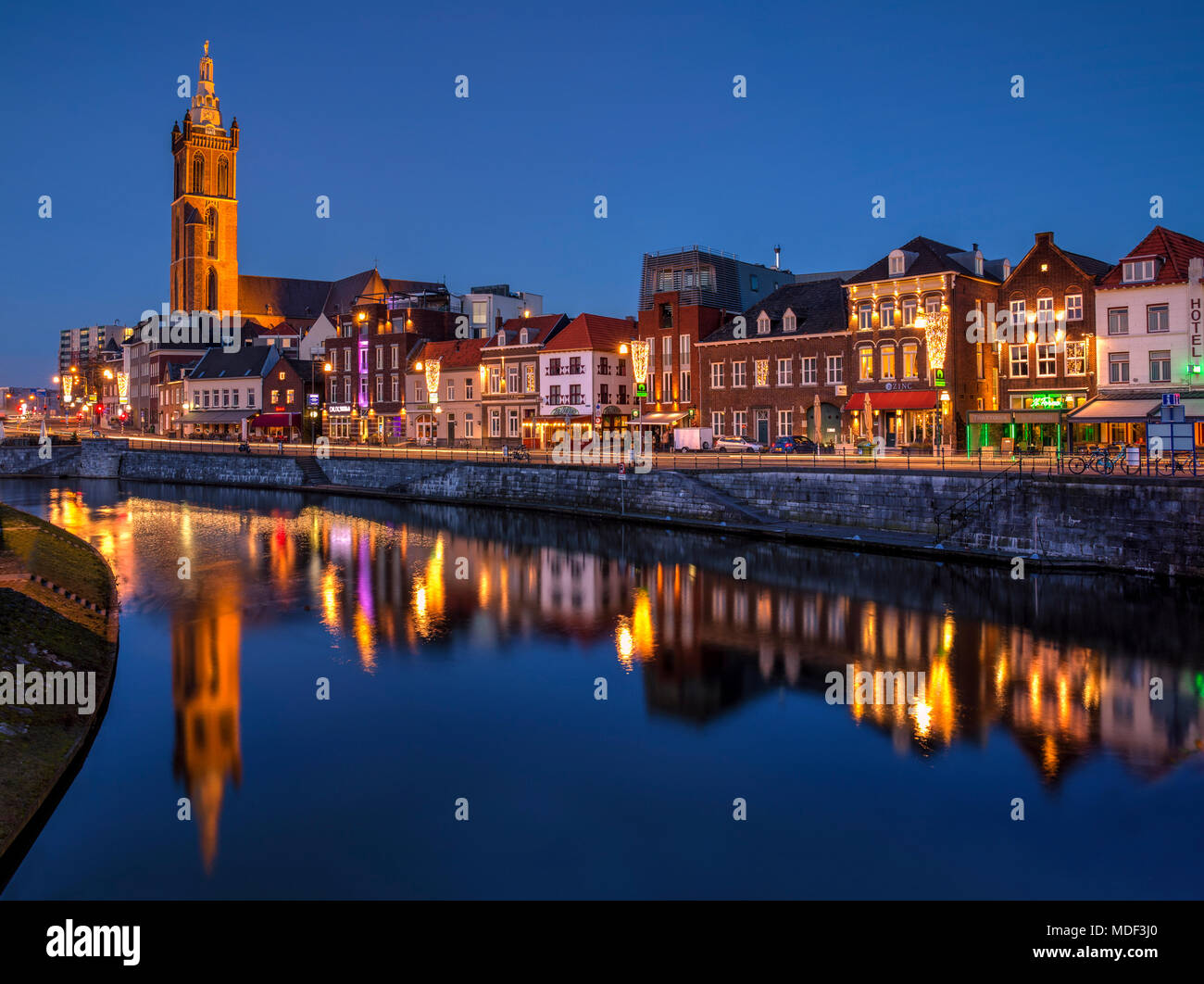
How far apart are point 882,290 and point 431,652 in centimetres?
4128

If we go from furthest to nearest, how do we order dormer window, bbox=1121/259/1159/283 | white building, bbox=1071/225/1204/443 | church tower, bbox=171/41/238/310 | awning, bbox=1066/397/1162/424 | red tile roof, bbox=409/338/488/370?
church tower, bbox=171/41/238/310
red tile roof, bbox=409/338/488/370
dormer window, bbox=1121/259/1159/283
white building, bbox=1071/225/1204/443
awning, bbox=1066/397/1162/424

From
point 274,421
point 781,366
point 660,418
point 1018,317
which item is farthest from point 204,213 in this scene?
point 1018,317

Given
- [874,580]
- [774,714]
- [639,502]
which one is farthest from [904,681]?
[639,502]

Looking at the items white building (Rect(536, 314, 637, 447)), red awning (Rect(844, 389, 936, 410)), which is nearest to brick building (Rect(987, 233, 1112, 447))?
red awning (Rect(844, 389, 936, 410))

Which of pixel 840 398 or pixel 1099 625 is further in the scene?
pixel 840 398

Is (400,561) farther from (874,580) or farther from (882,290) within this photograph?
(882,290)

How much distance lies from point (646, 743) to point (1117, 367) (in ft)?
133

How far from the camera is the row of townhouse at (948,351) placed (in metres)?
45.3

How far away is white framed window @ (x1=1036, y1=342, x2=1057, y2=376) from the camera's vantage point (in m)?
51.5

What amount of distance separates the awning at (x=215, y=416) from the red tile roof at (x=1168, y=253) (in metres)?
84.9

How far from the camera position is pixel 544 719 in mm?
18656

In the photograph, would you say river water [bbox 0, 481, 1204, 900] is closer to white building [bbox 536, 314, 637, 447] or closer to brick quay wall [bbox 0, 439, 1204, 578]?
brick quay wall [bbox 0, 439, 1204, 578]

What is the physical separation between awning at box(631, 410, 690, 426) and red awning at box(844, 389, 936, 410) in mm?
13978

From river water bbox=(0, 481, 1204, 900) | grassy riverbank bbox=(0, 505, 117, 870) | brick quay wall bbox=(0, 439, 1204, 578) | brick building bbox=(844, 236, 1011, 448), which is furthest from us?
brick building bbox=(844, 236, 1011, 448)
